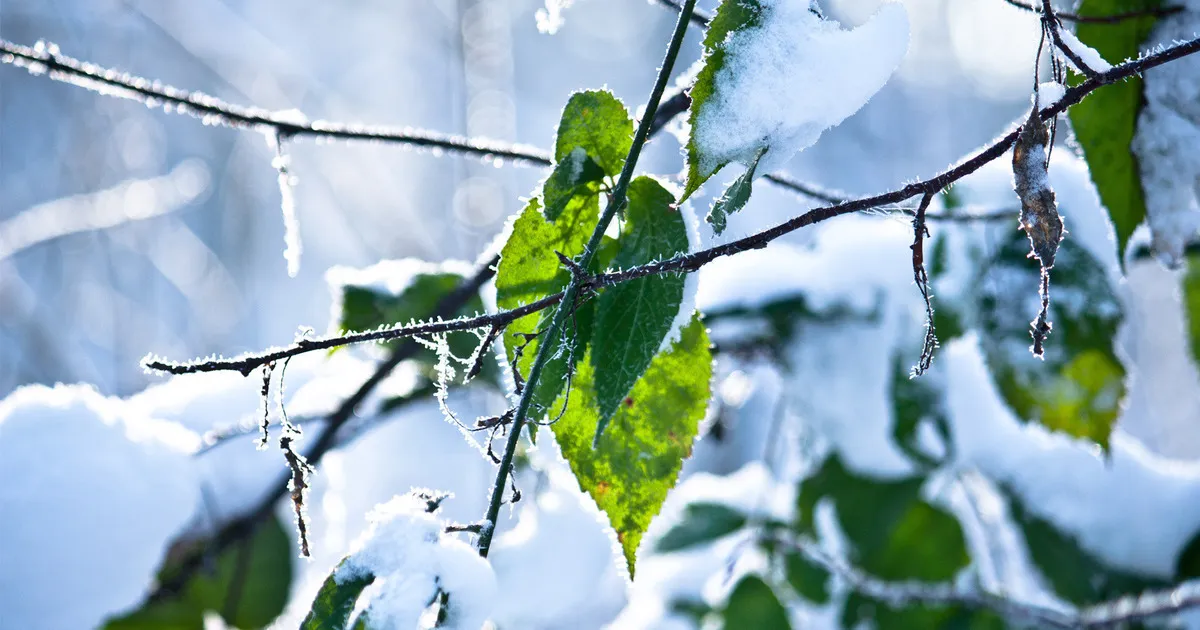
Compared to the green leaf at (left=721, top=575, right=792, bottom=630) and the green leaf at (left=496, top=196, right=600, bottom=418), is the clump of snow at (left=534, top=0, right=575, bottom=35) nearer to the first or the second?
the green leaf at (left=496, top=196, right=600, bottom=418)

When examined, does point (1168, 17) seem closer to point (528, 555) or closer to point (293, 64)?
point (528, 555)

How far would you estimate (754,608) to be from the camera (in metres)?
0.89

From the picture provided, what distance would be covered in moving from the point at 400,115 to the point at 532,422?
641 cm

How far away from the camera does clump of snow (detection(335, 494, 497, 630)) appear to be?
0.29 metres

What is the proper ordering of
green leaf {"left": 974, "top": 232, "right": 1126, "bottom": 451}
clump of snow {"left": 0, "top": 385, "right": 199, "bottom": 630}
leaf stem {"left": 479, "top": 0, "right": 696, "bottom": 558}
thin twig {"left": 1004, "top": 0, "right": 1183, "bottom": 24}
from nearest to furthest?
1. leaf stem {"left": 479, "top": 0, "right": 696, "bottom": 558}
2. thin twig {"left": 1004, "top": 0, "right": 1183, "bottom": 24}
3. clump of snow {"left": 0, "top": 385, "right": 199, "bottom": 630}
4. green leaf {"left": 974, "top": 232, "right": 1126, "bottom": 451}

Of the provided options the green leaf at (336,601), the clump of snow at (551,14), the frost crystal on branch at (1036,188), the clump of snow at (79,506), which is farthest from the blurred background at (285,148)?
the clump of snow at (79,506)

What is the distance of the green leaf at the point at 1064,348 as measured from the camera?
660mm

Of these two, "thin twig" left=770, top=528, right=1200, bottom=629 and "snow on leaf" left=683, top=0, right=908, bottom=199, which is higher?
"snow on leaf" left=683, top=0, right=908, bottom=199

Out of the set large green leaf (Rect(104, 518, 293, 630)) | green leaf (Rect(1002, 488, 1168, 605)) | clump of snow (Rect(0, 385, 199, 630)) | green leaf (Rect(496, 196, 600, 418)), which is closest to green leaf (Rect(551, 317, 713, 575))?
green leaf (Rect(496, 196, 600, 418))

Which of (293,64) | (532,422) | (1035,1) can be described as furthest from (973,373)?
(293,64)

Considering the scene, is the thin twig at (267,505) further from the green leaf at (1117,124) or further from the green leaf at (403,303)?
the green leaf at (1117,124)

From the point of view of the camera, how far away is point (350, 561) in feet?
1.00

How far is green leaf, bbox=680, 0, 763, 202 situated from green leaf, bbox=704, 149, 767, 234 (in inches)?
0.4

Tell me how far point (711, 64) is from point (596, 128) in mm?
65
